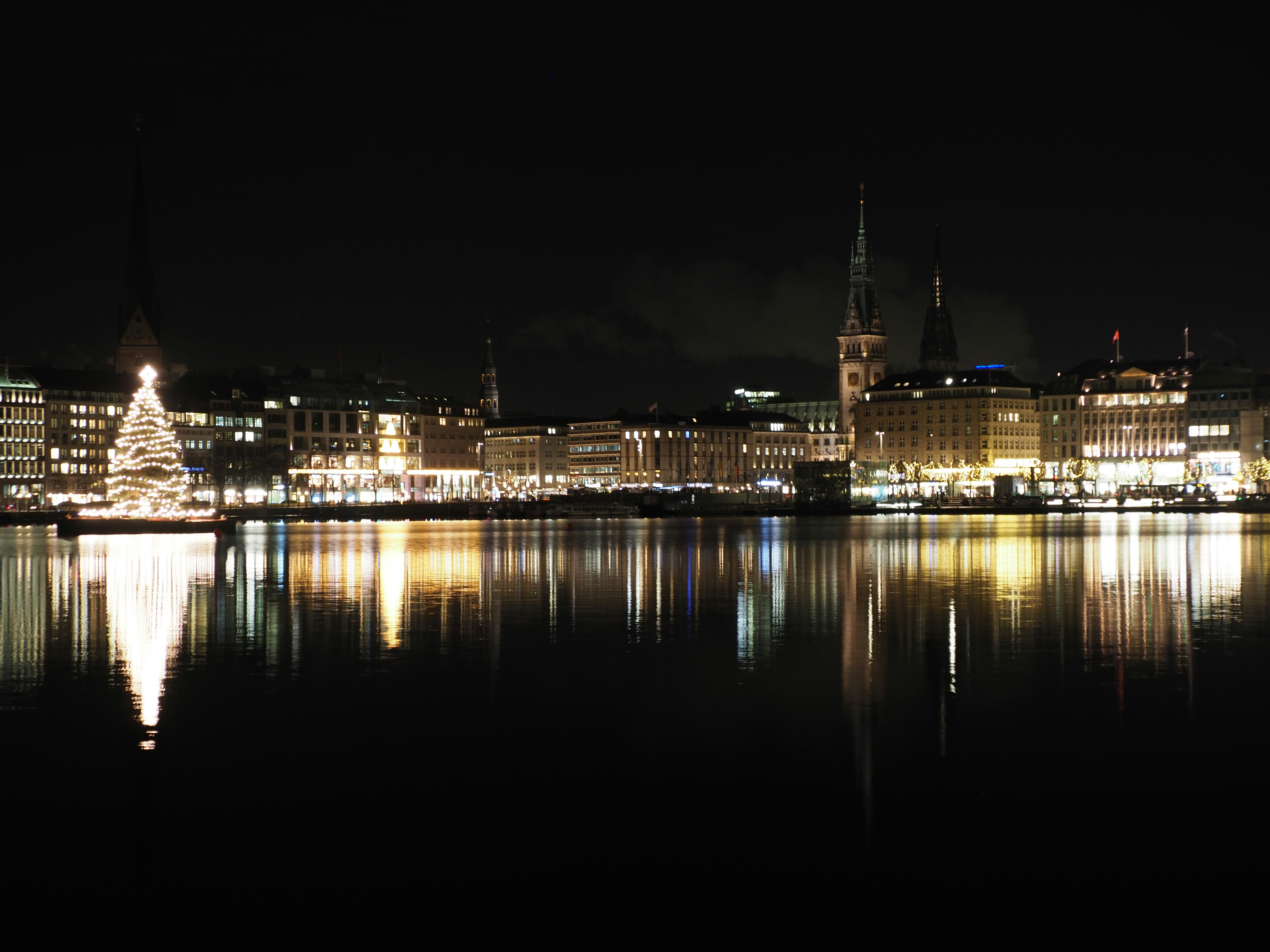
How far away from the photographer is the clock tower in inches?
6658

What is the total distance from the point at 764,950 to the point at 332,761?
6.68m

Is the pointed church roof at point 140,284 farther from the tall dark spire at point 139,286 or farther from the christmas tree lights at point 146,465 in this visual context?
the christmas tree lights at point 146,465

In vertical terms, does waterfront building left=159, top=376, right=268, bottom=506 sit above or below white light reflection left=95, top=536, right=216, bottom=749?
above

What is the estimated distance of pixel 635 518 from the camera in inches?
5984

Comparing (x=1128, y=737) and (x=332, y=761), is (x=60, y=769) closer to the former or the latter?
(x=332, y=761)

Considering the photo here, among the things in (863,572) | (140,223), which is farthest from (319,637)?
(140,223)

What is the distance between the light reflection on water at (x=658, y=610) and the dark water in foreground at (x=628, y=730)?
157 mm

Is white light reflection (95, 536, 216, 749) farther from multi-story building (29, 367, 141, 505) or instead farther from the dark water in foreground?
multi-story building (29, 367, 141, 505)

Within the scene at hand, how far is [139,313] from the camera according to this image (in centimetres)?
17150

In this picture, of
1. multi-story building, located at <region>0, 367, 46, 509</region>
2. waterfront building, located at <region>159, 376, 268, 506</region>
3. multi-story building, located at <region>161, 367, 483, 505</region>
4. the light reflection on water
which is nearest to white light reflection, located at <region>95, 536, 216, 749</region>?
the light reflection on water

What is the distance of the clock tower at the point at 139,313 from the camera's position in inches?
6658

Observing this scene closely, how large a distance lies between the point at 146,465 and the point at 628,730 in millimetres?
66713

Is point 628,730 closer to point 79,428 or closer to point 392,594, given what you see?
point 392,594

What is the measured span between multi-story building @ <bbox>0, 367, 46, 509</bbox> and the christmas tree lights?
85.5 metres
